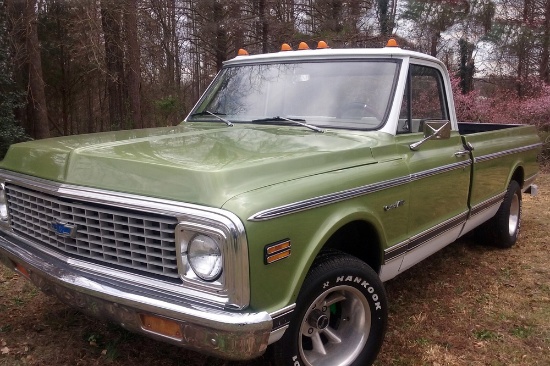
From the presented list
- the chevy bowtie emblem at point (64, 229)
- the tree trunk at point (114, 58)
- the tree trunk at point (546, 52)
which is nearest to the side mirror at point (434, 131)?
the chevy bowtie emblem at point (64, 229)

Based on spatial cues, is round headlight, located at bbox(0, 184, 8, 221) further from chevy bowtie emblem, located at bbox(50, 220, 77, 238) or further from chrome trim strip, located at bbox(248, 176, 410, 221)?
chrome trim strip, located at bbox(248, 176, 410, 221)

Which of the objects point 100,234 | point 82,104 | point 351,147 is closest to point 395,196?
point 351,147

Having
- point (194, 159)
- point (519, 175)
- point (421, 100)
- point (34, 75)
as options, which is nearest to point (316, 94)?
point (421, 100)

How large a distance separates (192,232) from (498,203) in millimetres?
3756

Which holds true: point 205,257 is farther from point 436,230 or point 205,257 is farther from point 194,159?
point 436,230

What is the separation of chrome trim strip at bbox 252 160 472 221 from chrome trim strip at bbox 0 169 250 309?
0.12 meters

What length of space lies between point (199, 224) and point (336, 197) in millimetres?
806

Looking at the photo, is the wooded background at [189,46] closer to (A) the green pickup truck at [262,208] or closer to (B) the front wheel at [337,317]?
(A) the green pickup truck at [262,208]

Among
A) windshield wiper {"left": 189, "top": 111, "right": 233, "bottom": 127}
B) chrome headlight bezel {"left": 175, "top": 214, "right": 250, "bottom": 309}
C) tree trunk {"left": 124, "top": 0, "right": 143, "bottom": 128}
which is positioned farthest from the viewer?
tree trunk {"left": 124, "top": 0, "right": 143, "bottom": 128}

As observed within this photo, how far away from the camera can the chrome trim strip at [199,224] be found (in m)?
1.99

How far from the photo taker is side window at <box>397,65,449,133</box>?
137 inches

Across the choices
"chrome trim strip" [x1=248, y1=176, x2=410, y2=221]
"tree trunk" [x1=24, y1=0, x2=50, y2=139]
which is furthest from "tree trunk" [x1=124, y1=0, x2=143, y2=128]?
"chrome trim strip" [x1=248, y1=176, x2=410, y2=221]

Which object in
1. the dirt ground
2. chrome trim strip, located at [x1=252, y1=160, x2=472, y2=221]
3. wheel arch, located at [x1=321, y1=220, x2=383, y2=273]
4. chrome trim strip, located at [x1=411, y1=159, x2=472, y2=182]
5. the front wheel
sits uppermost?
chrome trim strip, located at [x1=252, y1=160, x2=472, y2=221]

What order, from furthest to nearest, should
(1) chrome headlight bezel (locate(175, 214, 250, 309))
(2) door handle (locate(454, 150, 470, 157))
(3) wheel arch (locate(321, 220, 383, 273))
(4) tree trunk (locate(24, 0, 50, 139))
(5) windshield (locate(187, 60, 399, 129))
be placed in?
1. (4) tree trunk (locate(24, 0, 50, 139))
2. (2) door handle (locate(454, 150, 470, 157))
3. (5) windshield (locate(187, 60, 399, 129))
4. (3) wheel arch (locate(321, 220, 383, 273))
5. (1) chrome headlight bezel (locate(175, 214, 250, 309))
